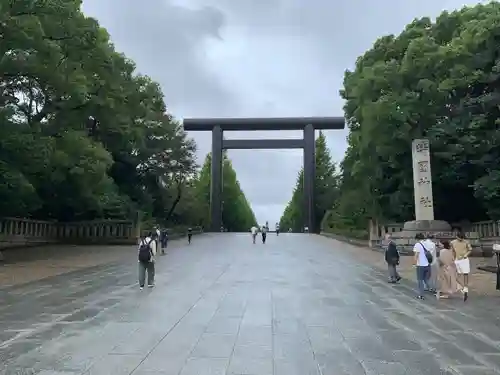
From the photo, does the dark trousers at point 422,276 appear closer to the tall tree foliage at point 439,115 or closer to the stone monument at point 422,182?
the tall tree foliage at point 439,115

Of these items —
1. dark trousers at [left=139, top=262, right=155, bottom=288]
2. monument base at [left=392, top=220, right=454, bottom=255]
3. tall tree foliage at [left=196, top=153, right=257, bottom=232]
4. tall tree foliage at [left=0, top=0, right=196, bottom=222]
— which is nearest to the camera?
dark trousers at [left=139, top=262, right=155, bottom=288]

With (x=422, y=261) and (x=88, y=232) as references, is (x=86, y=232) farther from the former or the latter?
(x=422, y=261)

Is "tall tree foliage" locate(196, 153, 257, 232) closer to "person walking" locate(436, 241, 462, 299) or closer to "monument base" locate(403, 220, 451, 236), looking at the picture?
"monument base" locate(403, 220, 451, 236)

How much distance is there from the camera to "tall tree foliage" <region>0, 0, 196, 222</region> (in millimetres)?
17172

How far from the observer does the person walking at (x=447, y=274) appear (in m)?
10.8

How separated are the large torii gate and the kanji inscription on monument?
30.6 m

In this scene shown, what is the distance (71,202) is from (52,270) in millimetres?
11725

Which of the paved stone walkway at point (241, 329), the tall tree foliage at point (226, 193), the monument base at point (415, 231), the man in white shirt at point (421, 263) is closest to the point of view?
the paved stone walkway at point (241, 329)

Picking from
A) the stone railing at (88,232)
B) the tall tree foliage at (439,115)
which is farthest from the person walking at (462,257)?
the stone railing at (88,232)

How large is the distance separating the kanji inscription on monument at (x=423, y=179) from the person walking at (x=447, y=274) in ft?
42.0

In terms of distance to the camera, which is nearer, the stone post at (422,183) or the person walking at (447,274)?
the person walking at (447,274)

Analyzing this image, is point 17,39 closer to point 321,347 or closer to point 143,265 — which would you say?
point 143,265

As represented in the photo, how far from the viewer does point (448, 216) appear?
28.3 meters

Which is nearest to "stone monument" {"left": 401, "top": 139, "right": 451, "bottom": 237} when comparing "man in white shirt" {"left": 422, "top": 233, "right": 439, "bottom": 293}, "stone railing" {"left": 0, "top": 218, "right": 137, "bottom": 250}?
"man in white shirt" {"left": 422, "top": 233, "right": 439, "bottom": 293}
